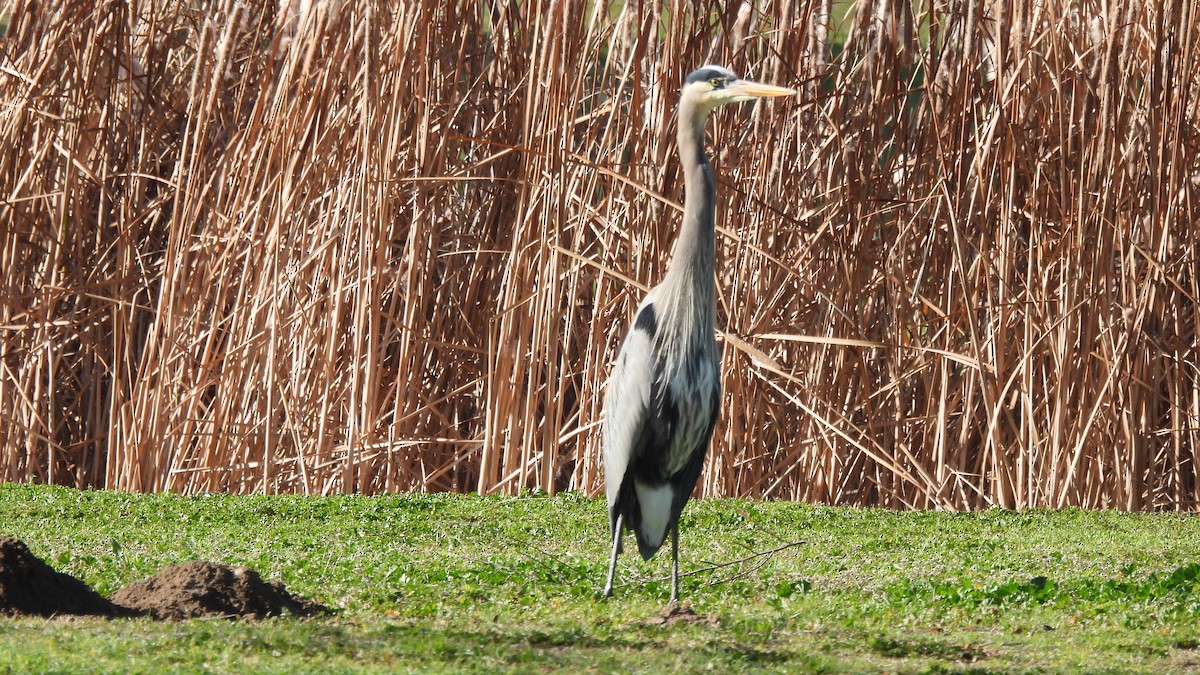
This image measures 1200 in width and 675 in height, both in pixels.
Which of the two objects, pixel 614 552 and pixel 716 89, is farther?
pixel 716 89

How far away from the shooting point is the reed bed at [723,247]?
222 inches

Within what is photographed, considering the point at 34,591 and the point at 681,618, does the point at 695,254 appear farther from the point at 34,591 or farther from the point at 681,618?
the point at 34,591

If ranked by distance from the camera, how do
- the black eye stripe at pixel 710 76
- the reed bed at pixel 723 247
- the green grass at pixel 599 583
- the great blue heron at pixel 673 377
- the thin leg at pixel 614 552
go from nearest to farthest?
the green grass at pixel 599 583 < the thin leg at pixel 614 552 < the great blue heron at pixel 673 377 < the black eye stripe at pixel 710 76 < the reed bed at pixel 723 247

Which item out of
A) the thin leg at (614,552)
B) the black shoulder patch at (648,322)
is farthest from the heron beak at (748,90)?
the thin leg at (614,552)

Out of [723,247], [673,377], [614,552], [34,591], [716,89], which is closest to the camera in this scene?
[34,591]

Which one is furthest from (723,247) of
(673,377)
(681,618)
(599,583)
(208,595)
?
(208,595)

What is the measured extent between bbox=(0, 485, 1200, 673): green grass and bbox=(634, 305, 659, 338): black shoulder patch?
0.74 m

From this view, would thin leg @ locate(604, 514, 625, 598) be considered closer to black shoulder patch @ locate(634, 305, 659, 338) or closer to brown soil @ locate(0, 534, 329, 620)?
black shoulder patch @ locate(634, 305, 659, 338)

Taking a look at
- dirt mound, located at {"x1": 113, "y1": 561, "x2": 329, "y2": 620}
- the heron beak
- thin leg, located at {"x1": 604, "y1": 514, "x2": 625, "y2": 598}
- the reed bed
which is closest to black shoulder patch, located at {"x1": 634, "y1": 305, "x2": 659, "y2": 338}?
thin leg, located at {"x1": 604, "y1": 514, "x2": 625, "y2": 598}

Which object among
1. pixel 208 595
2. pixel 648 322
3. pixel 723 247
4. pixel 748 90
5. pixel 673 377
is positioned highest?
pixel 748 90

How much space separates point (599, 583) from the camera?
4.07m

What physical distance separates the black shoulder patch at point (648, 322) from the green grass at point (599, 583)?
741 mm

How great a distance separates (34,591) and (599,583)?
1532mm

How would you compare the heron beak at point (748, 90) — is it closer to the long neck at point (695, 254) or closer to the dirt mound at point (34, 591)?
the long neck at point (695, 254)
